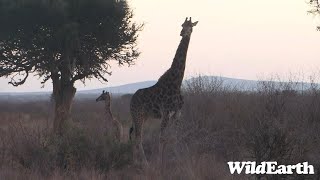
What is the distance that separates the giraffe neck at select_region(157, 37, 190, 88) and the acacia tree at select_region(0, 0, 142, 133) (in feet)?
29.4


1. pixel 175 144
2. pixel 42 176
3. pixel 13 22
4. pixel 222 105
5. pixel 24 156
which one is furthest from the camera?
pixel 13 22

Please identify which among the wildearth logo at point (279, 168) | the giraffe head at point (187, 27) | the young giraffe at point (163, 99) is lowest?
the wildearth logo at point (279, 168)

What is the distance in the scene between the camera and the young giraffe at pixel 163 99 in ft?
35.2

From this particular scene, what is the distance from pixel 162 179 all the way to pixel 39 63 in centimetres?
1334

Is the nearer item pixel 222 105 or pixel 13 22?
pixel 222 105

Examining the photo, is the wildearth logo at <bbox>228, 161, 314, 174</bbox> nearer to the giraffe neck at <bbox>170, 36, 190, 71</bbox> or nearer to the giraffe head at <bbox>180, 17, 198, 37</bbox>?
the giraffe neck at <bbox>170, 36, 190, 71</bbox>

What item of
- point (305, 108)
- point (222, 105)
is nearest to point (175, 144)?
point (305, 108)

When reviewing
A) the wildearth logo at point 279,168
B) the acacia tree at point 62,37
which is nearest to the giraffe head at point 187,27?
the wildearth logo at point 279,168

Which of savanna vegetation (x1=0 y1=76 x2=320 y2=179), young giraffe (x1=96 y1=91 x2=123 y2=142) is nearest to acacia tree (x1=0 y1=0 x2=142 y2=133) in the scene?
young giraffe (x1=96 y1=91 x2=123 y2=142)

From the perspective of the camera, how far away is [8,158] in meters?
9.81

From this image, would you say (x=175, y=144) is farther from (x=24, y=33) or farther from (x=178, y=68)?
(x=24, y=33)

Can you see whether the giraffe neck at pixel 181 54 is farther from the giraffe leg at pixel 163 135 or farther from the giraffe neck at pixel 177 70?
the giraffe leg at pixel 163 135

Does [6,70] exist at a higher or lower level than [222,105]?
higher

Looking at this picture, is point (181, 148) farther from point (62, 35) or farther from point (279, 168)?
point (62, 35)
